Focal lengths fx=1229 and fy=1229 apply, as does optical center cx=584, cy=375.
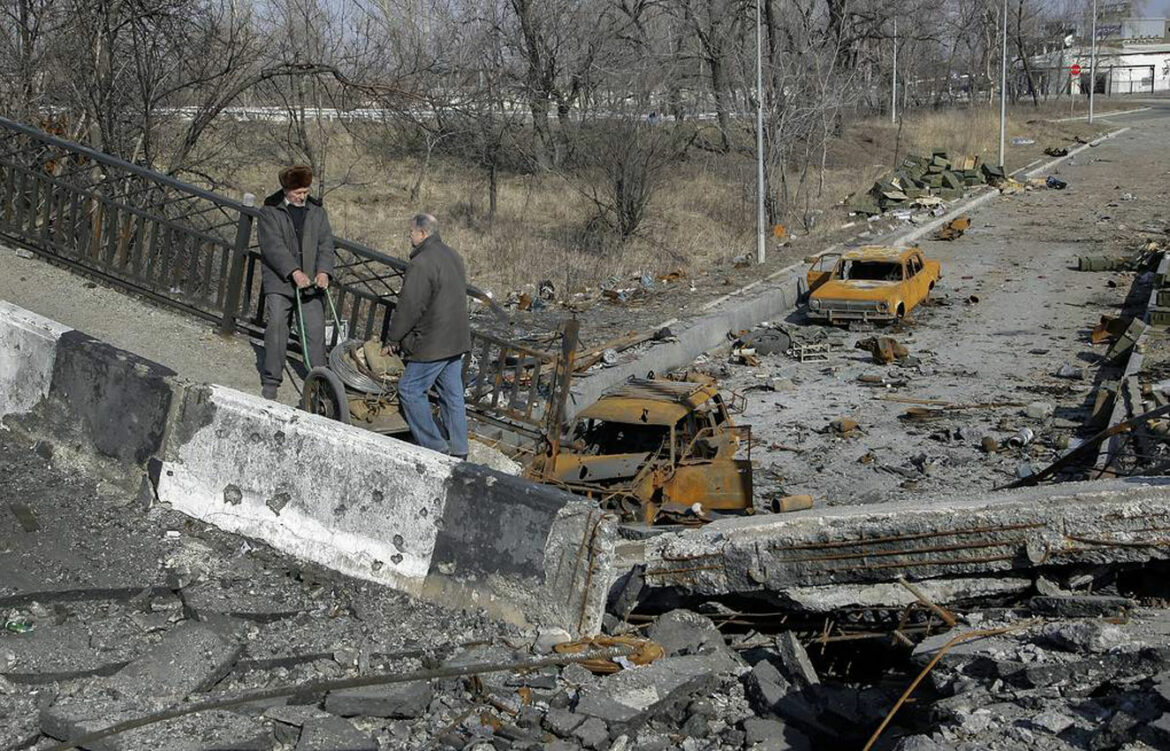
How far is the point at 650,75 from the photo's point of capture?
2862cm

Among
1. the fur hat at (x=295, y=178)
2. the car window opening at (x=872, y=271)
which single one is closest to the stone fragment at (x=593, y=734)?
the fur hat at (x=295, y=178)

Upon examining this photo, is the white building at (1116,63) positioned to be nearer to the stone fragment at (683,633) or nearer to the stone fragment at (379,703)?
the stone fragment at (683,633)

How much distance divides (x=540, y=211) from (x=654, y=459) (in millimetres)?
21972

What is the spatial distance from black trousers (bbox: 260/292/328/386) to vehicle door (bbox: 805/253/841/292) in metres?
13.1

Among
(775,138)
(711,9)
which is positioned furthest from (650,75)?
(711,9)

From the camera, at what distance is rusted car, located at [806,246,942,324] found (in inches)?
754

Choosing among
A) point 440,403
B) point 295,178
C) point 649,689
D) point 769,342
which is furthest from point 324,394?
point 769,342

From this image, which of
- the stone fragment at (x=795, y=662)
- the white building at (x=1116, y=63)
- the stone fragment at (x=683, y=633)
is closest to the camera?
the stone fragment at (x=795, y=662)

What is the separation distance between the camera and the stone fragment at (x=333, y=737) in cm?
471

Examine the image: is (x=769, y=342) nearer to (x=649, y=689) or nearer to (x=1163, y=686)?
(x=649, y=689)

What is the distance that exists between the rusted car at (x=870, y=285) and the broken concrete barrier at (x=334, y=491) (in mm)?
13822

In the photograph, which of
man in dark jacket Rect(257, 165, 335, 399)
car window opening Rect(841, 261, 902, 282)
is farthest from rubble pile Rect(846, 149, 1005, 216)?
man in dark jacket Rect(257, 165, 335, 399)

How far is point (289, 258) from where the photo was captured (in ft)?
27.9

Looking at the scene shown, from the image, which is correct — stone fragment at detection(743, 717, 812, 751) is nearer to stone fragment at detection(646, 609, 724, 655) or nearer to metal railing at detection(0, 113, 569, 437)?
stone fragment at detection(646, 609, 724, 655)
